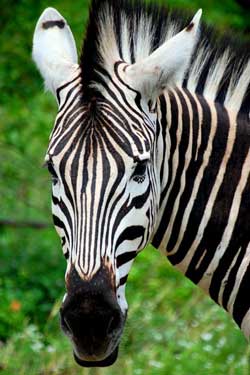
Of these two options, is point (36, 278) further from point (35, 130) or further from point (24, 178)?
point (35, 130)

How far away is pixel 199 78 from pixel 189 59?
556mm

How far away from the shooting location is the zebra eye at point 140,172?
233 inches

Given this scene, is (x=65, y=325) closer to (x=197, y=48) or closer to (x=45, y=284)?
(x=197, y=48)

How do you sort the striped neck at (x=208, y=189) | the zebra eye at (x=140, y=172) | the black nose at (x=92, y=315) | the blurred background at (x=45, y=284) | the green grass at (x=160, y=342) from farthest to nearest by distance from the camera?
the blurred background at (x=45, y=284)
the green grass at (x=160, y=342)
the striped neck at (x=208, y=189)
the zebra eye at (x=140, y=172)
the black nose at (x=92, y=315)

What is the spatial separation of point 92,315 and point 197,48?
5.89 ft

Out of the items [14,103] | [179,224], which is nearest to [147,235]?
[179,224]

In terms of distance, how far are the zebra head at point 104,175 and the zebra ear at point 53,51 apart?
0.02m

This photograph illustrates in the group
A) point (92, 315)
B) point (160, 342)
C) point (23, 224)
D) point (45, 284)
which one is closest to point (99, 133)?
point (92, 315)

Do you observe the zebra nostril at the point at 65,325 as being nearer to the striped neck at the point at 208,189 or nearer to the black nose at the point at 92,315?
the black nose at the point at 92,315

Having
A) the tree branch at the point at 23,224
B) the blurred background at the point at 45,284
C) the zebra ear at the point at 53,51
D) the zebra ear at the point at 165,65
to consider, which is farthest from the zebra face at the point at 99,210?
the tree branch at the point at 23,224

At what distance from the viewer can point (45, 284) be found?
11.1 metres

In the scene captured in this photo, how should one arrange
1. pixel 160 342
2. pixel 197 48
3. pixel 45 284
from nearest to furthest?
pixel 197 48, pixel 160 342, pixel 45 284

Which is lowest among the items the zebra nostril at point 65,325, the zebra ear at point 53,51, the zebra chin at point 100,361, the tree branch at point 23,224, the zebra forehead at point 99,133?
the tree branch at point 23,224

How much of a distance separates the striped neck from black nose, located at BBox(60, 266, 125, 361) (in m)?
0.90
